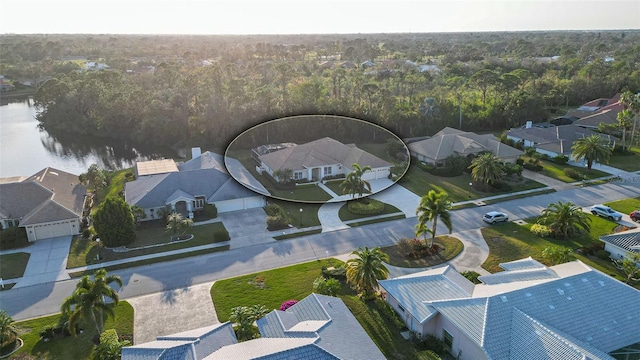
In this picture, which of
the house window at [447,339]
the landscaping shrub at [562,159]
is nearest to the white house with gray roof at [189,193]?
the house window at [447,339]

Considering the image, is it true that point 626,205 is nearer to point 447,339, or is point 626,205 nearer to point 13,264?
point 447,339

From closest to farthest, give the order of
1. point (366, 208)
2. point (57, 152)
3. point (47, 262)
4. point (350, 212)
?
point (47, 262), point (366, 208), point (350, 212), point (57, 152)

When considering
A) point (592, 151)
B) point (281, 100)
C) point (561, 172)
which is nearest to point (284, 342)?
point (561, 172)

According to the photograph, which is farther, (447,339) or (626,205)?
(626,205)

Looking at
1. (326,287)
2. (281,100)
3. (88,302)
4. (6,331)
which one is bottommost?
(326,287)

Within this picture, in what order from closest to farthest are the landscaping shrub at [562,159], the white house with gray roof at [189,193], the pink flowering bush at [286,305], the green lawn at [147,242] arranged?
the pink flowering bush at [286,305] → the green lawn at [147,242] → the white house with gray roof at [189,193] → the landscaping shrub at [562,159]

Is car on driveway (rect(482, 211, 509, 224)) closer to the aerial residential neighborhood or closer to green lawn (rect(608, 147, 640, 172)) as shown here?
the aerial residential neighborhood

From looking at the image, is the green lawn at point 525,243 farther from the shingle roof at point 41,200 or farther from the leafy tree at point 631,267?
the shingle roof at point 41,200
